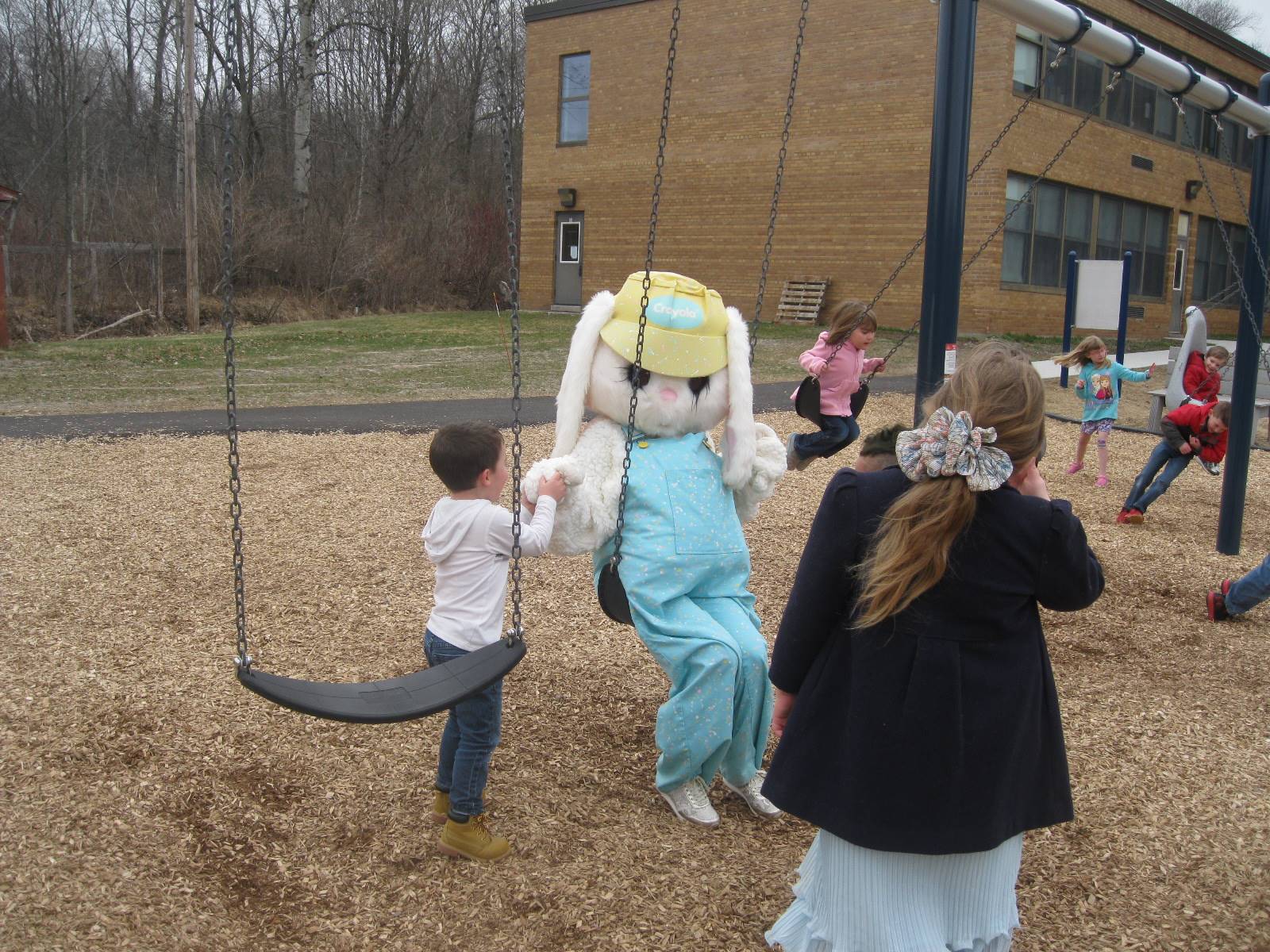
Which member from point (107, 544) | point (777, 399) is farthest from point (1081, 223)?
point (107, 544)

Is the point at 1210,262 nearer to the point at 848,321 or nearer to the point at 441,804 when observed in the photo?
the point at 848,321

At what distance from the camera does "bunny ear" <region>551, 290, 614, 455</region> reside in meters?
3.28

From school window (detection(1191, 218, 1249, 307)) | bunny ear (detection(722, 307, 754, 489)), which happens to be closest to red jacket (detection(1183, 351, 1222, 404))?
bunny ear (detection(722, 307, 754, 489))

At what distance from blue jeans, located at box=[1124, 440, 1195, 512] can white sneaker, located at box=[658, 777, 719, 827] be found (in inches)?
192

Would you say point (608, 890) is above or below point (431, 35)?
below

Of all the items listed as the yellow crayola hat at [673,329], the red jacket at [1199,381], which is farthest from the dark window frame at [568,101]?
the yellow crayola hat at [673,329]

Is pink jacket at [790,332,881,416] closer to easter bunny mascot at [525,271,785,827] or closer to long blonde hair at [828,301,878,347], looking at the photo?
long blonde hair at [828,301,878,347]

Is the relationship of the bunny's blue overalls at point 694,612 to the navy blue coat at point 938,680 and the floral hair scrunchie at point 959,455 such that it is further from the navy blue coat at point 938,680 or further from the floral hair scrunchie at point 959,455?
the floral hair scrunchie at point 959,455

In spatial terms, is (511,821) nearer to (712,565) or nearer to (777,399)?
(712,565)

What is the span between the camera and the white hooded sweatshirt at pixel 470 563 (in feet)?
8.88

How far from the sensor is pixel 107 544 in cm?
582

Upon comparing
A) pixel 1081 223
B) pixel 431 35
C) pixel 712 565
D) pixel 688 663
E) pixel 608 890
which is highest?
pixel 431 35

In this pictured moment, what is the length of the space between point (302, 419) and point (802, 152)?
1243cm

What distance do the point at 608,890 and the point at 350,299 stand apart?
23286 millimetres
